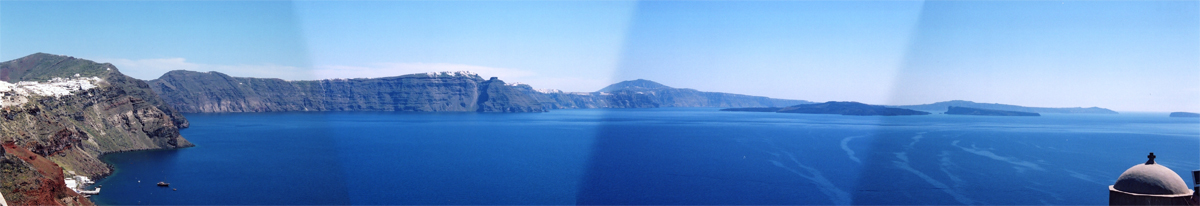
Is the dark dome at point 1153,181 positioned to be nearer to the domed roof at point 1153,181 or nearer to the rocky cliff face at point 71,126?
the domed roof at point 1153,181

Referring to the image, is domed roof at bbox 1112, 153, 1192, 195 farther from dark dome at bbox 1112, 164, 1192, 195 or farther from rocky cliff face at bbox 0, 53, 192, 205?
rocky cliff face at bbox 0, 53, 192, 205

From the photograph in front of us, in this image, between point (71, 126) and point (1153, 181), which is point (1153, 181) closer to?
point (1153, 181)

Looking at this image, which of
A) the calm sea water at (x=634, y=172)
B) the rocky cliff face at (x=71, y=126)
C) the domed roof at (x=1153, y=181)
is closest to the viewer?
the domed roof at (x=1153, y=181)

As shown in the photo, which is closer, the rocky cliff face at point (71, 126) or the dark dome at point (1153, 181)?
the dark dome at point (1153, 181)

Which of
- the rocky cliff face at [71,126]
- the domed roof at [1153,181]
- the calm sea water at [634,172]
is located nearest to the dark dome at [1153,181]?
the domed roof at [1153,181]

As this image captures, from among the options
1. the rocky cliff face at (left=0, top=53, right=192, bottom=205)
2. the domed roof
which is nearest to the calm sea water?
the rocky cliff face at (left=0, top=53, right=192, bottom=205)

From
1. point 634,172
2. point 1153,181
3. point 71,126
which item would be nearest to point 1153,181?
point 1153,181
